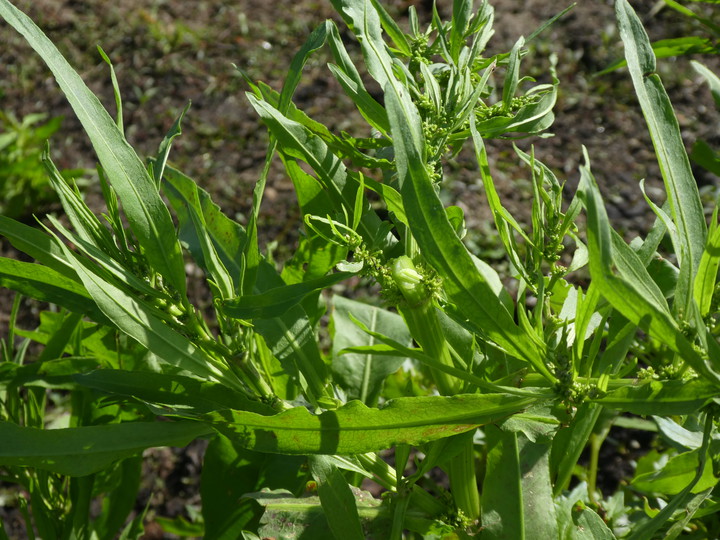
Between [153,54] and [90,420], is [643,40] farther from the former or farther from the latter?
[153,54]

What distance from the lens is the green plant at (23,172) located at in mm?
2473

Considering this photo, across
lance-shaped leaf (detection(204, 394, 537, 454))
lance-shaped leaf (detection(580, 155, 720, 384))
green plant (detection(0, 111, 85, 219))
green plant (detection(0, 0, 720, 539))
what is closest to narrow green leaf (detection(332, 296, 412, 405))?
green plant (detection(0, 0, 720, 539))

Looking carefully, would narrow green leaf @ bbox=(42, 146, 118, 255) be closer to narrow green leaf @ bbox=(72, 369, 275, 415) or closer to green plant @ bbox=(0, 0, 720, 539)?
green plant @ bbox=(0, 0, 720, 539)

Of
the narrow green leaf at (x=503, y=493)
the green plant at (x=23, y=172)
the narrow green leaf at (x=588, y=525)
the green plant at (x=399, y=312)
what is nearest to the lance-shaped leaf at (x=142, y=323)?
the green plant at (x=399, y=312)

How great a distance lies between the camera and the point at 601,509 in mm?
1082

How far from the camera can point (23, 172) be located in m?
2.48

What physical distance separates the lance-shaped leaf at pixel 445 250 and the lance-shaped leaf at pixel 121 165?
0.78 ft

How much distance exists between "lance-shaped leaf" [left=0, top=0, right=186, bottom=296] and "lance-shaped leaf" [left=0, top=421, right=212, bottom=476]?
144mm

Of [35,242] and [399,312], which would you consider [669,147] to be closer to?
[399,312]

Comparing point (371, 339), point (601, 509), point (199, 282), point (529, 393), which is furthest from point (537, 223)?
point (199, 282)

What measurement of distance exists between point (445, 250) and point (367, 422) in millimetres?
165

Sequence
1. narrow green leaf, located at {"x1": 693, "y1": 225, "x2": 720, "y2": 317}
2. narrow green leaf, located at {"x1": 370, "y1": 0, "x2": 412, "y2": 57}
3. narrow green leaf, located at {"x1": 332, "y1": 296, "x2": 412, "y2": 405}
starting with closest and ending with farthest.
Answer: narrow green leaf, located at {"x1": 693, "y1": 225, "x2": 720, "y2": 317} → narrow green leaf, located at {"x1": 370, "y1": 0, "x2": 412, "y2": 57} → narrow green leaf, located at {"x1": 332, "y1": 296, "x2": 412, "y2": 405}

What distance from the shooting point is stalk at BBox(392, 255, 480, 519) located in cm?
67

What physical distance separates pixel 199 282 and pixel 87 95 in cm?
174
